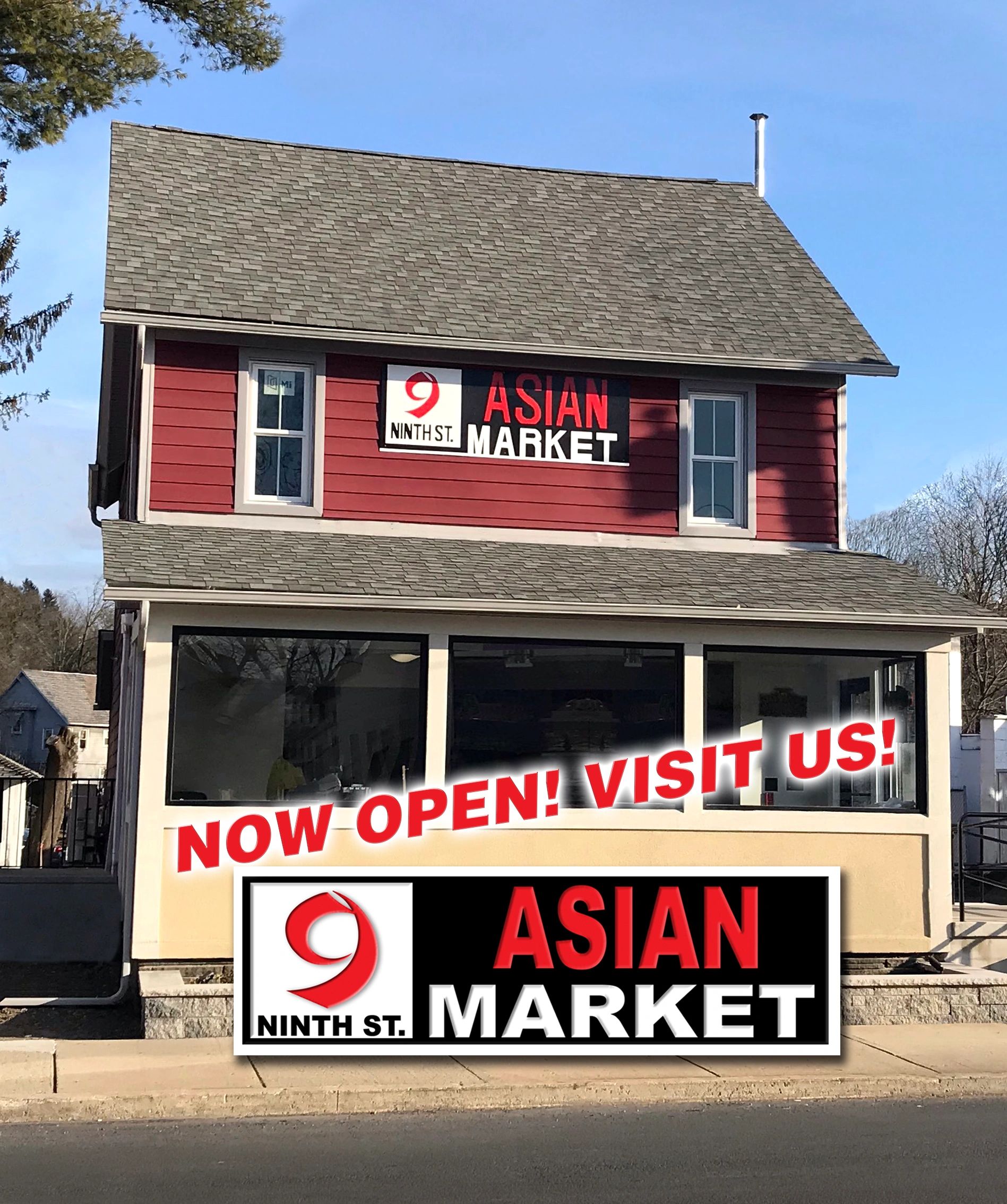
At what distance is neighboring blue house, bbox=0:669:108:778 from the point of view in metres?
69.2

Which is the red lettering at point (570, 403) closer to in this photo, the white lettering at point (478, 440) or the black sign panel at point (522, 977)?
the white lettering at point (478, 440)

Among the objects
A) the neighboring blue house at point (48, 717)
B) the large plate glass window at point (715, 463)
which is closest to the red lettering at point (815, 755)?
the large plate glass window at point (715, 463)

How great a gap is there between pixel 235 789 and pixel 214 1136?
5693 millimetres

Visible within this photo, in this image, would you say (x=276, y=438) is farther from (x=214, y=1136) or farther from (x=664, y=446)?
(x=214, y=1136)

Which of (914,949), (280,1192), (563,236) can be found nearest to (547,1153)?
(280,1192)

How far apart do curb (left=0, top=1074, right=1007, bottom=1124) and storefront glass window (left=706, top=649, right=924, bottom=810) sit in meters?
4.89

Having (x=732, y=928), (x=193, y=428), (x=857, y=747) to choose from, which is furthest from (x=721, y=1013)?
(x=193, y=428)

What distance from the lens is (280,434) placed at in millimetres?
13984

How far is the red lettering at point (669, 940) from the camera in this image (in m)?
10.6

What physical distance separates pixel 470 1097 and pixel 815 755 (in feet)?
24.7

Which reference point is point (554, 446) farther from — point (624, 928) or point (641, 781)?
point (624, 928)

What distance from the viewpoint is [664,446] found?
14742 mm

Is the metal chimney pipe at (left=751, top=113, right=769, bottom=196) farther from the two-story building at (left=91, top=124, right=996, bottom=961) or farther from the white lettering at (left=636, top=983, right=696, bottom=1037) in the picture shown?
the white lettering at (left=636, top=983, right=696, bottom=1037)

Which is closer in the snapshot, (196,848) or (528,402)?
(196,848)
